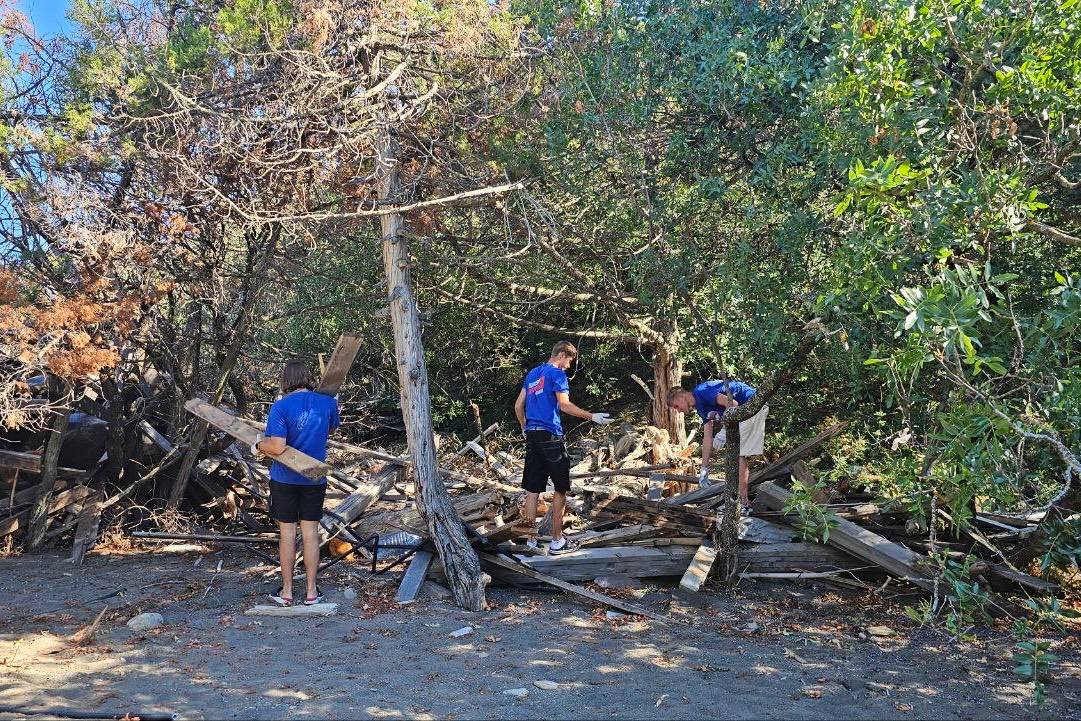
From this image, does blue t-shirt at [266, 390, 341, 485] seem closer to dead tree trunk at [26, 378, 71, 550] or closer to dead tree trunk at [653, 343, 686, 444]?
dead tree trunk at [26, 378, 71, 550]

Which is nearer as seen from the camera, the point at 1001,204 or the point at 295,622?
the point at 1001,204

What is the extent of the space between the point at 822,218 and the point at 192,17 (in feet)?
20.6

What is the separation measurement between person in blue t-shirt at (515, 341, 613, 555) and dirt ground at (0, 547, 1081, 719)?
79 cm

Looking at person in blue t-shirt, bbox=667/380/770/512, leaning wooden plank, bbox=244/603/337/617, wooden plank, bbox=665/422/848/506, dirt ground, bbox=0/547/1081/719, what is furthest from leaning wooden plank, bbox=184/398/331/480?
person in blue t-shirt, bbox=667/380/770/512

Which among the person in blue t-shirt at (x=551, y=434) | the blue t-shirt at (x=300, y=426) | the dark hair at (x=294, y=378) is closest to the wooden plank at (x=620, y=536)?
the person in blue t-shirt at (x=551, y=434)

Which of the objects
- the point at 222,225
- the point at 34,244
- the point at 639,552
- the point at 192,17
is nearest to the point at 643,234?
the point at 639,552

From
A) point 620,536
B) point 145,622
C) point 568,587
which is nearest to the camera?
point 145,622

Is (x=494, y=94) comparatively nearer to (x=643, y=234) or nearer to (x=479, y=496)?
(x=643, y=234)

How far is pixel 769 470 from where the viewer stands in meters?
8.93

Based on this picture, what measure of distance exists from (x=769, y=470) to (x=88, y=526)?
659 cm

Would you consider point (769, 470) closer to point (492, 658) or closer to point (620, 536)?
point (620, 536)

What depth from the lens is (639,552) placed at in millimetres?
8008

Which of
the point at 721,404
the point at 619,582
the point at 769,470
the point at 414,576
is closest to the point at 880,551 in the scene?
the point at 769,470

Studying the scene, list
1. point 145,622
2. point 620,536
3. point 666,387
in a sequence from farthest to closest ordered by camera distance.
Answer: point 666,387
point 620,536
point 145,622
